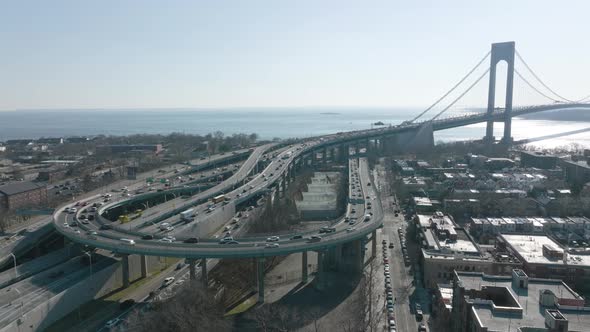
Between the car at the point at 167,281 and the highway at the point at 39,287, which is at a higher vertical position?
the highway at the point at 39,287

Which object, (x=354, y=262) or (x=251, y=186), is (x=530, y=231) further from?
(x=251, y=186)

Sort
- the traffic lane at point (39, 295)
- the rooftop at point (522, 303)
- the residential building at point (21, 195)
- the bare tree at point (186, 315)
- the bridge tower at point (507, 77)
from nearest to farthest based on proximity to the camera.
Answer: the rooftop at point (522, 303) → the bare tree at point (186, 315) → the traffic lane at point (39, 295) → the residential building at point (21, 195) → the bridge tower at point (507, 77)

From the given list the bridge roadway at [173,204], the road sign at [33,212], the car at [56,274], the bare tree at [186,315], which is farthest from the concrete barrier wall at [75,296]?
the road sign at [33,212]

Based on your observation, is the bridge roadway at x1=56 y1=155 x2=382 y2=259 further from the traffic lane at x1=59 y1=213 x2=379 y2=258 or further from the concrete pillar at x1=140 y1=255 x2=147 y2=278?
the concrete pillar at x1=140 y1=255 x2=147 y2=278

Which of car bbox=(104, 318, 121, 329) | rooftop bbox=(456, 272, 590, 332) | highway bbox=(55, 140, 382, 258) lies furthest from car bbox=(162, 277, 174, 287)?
rooftop bbox=(456, 272, 590, 332)

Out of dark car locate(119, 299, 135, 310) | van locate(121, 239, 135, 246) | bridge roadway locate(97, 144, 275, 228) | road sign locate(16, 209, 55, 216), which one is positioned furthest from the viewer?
road sign locate(16, 209, 55, 216)

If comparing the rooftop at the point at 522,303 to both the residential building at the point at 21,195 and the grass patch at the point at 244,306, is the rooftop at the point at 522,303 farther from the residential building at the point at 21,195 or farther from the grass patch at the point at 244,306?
the residential building at the point at 21,195

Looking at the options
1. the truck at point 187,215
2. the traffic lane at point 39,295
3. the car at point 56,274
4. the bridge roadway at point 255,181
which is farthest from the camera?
the truck at point 187,215

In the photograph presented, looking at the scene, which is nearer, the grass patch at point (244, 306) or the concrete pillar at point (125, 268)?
the grass patch at point (244, 306)

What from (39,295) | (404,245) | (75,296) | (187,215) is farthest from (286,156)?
(39,295)
